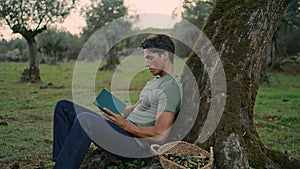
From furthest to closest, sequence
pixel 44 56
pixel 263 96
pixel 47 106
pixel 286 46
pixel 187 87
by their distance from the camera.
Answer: pixel 44 56
pixel 286 46
pixel 263 96
pixel 47 106
pixel 187 87

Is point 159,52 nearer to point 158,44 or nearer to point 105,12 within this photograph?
point 158,44

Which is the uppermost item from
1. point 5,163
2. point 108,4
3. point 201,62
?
point 108,4

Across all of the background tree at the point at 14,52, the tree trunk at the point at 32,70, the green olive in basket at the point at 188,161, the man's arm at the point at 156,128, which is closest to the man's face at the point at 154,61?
the man's arm at the point at 156,128

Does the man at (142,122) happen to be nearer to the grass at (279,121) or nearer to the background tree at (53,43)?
the grass at (279,121)

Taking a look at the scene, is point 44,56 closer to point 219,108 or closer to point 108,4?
point 108,4

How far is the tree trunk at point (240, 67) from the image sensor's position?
3824 mm

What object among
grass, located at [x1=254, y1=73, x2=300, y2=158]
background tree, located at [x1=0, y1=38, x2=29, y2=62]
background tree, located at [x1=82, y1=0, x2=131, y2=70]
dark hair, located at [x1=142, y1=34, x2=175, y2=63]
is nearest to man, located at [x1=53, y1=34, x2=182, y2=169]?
dark hair, located at [x1=142, y1=34, x2=175, y2=63]

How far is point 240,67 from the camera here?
13.1 ft

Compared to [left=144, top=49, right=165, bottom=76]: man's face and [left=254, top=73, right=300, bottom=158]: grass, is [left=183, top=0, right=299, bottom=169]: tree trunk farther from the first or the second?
[left=254, top=73, right=300, bottom=158]: grass

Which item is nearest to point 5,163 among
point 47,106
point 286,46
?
point 47,106

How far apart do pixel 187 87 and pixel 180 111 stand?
384 millimetres

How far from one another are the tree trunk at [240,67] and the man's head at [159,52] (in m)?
0.52

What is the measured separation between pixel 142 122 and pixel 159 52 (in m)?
→ 0.71

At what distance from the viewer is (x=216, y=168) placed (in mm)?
3611
